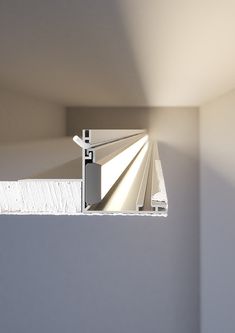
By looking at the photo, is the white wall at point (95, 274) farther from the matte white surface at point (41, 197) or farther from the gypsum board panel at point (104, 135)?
the matte white surface at point (41, 197)

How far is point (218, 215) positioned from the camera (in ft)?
6.28

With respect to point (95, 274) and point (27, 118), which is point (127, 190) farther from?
point (95, 274)

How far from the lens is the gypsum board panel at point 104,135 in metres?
0.84

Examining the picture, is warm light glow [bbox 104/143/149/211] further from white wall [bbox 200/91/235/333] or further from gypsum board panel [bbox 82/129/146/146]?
white wall [bbox 200/91/235/333]

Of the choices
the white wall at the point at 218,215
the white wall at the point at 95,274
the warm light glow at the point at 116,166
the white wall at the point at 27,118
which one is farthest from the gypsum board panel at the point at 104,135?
the white wall at the point at 95,274
